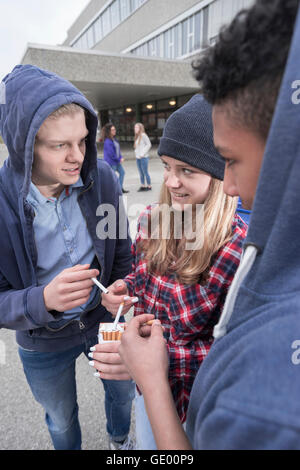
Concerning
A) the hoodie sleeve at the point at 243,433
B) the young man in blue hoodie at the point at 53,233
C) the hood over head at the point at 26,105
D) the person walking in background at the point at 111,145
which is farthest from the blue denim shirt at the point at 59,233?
the person walking in background at the point at 111,145

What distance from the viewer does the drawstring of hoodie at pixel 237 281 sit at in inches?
22.7

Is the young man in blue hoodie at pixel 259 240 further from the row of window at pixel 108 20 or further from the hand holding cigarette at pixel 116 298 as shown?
the row of window at pixel 108 20

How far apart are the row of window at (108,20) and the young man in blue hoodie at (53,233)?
27.4m

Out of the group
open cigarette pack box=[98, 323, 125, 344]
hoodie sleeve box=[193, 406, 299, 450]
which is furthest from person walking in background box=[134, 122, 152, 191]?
hoodie sleeve box=[193, 406, 299, 450]

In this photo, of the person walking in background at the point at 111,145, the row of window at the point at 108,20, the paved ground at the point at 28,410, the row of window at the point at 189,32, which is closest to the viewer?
the paved ground at the point at 28,410

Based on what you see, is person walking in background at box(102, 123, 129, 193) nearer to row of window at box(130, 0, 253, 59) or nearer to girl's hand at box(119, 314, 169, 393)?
girl's hand at box(119, 314, 169, 393)

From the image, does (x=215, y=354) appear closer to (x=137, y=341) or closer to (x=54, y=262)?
(x=137, y=341)

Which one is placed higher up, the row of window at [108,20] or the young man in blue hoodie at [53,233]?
the row of window at [108,20]

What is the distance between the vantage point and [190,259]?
3.83 ft

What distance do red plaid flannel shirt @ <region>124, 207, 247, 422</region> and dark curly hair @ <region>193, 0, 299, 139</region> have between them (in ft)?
2.19

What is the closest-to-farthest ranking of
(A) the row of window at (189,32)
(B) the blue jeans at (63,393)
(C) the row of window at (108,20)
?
(B) the blue jeans at (63,393)
(A) the row of window at (189,32)
(C) the row of window at (108,20)

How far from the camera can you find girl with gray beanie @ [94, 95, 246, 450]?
109 centimetres

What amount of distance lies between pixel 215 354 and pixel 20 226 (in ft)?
3.10
